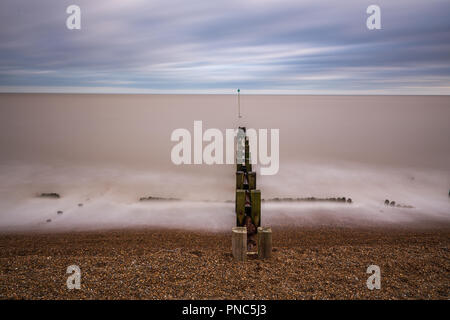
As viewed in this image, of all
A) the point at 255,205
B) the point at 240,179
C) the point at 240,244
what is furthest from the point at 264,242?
the point at 240,179

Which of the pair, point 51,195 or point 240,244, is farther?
point 51,195

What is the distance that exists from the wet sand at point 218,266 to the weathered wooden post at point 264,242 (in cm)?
15

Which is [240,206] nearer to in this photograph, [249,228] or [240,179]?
[249,228]

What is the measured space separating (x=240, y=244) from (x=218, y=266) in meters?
0.54

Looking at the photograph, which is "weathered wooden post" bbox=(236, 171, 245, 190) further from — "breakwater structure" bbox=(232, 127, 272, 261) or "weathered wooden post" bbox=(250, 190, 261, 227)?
"weathered wooden post" bbox=(250, 190, 261, 227)

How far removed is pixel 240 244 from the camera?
18.5 ft

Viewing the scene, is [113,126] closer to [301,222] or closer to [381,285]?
[301,222]

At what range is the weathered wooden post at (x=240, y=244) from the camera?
562cm

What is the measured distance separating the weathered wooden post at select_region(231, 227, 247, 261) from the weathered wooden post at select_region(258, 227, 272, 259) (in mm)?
286

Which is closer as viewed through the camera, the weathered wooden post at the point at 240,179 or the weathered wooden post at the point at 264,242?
the weathered wooden post at the point at 264,242

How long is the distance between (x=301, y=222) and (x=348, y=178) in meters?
7.30

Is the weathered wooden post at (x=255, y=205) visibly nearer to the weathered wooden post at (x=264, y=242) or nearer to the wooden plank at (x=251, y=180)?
the weathered wooden post at (x=264, y=242)

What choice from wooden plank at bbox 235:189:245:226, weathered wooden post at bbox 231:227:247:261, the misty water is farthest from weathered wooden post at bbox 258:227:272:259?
the misty water

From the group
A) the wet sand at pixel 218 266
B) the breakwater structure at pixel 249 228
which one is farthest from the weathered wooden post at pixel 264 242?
the wet sand at pixel 218 266
